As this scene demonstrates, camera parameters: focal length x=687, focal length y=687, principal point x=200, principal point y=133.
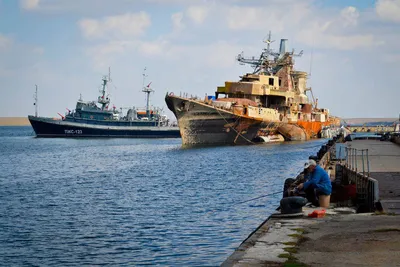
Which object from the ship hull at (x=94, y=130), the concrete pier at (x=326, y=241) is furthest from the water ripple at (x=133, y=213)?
the ship hull at (x=94, y=130)

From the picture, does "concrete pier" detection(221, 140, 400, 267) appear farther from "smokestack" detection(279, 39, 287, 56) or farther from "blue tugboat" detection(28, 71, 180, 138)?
"blue tugboat" detection(28, 71, 180, 138)

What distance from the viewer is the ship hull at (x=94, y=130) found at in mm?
127312

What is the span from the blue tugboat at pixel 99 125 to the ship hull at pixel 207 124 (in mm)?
57024

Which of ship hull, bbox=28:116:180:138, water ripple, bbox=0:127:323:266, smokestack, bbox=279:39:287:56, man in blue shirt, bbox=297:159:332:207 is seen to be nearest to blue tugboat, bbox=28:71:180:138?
ship hull, bbox=28:116:180:138

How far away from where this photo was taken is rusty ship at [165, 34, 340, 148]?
69188 mm

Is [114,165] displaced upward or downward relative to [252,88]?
downward

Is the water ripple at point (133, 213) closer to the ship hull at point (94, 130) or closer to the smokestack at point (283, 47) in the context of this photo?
the smokestack at point (283, 47)

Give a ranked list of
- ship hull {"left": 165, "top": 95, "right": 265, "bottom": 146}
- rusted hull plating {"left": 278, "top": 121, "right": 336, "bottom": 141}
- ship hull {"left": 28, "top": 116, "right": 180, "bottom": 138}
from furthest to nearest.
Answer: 1. ship hull {"left": 28, "top": 116, "right": 180, "bottom": 138}
2. rusted hull plating {"left": 278, "top": 121, "right": 336, "bottom": 141}
3. ship hull {"left": 165, "top": 95, "right": 265, "bottom": 146}

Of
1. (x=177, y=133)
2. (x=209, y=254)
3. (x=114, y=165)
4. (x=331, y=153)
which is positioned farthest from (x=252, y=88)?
(x=209, y=254)

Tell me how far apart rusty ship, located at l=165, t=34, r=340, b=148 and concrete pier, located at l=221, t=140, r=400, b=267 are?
52622mm

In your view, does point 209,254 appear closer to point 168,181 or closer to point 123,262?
point 123,262

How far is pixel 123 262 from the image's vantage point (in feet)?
50.9

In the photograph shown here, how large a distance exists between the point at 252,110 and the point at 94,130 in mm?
61191

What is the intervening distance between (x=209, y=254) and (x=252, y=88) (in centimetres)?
6291
